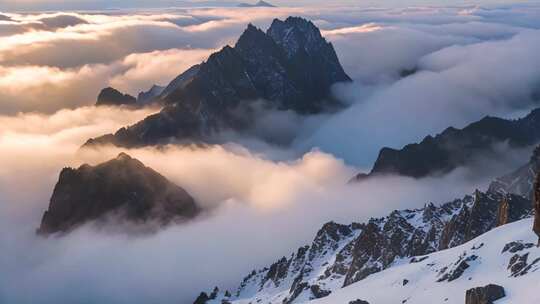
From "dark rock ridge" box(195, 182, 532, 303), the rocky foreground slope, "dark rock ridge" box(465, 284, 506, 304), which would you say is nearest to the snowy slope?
"dark rock ridge" box(465, 284, 506, 304)

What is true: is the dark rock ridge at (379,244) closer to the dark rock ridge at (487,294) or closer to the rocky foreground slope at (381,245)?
the rocky foreground slope at (381,245)

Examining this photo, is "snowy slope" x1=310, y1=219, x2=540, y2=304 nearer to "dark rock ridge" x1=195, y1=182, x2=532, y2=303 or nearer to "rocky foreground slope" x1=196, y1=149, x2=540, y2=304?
"rocky foreground slope" x1=196, y1=149, x2=540, y2=304

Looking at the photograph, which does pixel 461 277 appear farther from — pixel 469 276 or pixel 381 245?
pixel 381 245

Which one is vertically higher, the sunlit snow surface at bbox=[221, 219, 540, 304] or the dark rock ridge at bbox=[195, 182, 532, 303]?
the sunlit snow surface at bbox=[221, 219, 540, 304]

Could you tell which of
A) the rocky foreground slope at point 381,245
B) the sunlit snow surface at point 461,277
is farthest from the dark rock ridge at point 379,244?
the sunlit snow surface at point 461,277

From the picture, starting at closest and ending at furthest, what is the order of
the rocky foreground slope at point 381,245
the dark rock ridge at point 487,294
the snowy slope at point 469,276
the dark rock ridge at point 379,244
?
the dark rock ridge at point 487,294 < the snowy slope at point 469,276 < the rocky foreground slope at point 381,245 < the dark rock ridge at point 379,244

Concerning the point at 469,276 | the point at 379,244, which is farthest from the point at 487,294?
the point at 379,244
